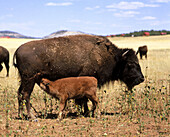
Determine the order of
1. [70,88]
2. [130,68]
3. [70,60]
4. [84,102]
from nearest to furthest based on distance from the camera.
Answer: [70,88], [70,60], [84,102], [130,68]

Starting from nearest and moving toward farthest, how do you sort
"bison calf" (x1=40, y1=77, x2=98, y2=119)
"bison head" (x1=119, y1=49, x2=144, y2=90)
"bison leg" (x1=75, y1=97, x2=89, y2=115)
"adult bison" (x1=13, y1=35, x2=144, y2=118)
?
1. "bison calf" (x1=40, y1=77, x2=98, y2=119)
2. "adult bison" (x1=13, y1=35, x2=144, y2=118)
3. "bison leg" (x1=75, y1=97, x2=89, y2=115)
4. "bison head" (x1=119, y1=49, x2=144, y2=90)

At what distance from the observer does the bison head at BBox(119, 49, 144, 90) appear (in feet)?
28.1

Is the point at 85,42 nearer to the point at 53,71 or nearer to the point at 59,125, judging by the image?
the point at 53,71

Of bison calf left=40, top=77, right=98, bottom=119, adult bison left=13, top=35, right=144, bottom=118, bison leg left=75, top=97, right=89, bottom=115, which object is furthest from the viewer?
bison leg left=75, top=97, right=89, bottom=115

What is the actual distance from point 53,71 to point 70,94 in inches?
32.9

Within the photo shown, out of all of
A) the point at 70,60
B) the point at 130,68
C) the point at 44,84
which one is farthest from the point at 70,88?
the point at 130,68

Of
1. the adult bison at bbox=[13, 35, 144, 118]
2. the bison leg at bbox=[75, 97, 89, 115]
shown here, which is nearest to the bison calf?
the adult bison at bbox=[13, 35, 144, 118]

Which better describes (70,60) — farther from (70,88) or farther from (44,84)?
(44,84)

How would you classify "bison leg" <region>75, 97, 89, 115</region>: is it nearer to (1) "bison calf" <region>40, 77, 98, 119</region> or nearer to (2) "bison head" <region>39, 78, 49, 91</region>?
(1) "bison calf" <region>40, 77, 98, 119</region>

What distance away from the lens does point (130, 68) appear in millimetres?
8617

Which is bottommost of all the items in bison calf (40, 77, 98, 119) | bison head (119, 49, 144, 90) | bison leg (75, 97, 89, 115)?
bison leg (75, 97, 89, 115)

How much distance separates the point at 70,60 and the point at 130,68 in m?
2.16

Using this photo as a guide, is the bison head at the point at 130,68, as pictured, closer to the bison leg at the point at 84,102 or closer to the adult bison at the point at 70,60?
the adult bison at the point at 70,60

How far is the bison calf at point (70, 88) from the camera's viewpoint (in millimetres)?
7023
